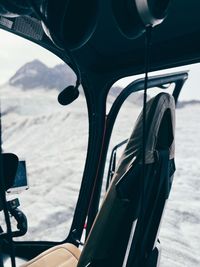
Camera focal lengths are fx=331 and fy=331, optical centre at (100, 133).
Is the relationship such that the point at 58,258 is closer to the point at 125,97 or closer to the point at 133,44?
the point at 125,97

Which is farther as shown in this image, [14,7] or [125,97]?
[125,97]

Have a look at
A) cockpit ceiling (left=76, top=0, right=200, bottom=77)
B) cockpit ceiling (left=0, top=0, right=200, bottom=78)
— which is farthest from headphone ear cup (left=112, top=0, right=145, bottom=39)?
cockpit ceiling (left=76, top=0, right=200, bottom=77)

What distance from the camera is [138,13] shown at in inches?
36.1

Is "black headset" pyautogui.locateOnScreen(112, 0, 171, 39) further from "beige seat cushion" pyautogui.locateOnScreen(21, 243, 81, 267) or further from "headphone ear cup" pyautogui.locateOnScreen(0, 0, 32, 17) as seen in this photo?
"beige seat cushion" pyautogui.locateOnScreen(21, 243, 81, 267)

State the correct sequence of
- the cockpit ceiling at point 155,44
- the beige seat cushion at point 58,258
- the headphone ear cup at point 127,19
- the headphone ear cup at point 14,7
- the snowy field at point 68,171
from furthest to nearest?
1. the snowy field at point 68,171
2. the cockpit ceiling at point 155,44
3. the beige seat cushion at point 58,258
4. the headphone ear cup at point 127,19
5. the headphone ear cup at point 14,7

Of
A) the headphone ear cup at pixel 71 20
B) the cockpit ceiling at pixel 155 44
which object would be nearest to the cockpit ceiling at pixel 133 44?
the cockpit ceiling at pixel 155 44

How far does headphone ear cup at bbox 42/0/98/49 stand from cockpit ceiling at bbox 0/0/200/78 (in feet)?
1.80

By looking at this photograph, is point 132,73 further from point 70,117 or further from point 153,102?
point 70,117

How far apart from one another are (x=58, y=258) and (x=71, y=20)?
1.16 meters

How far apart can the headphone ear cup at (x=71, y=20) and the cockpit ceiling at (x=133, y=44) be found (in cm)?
→ 55

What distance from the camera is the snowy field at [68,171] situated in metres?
3.36

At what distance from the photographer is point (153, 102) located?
3.38ft

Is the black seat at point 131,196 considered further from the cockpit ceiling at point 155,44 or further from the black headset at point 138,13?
the cockpit ceiling at point 155,44

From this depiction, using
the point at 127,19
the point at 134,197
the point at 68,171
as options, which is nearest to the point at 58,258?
the point at 134,197
